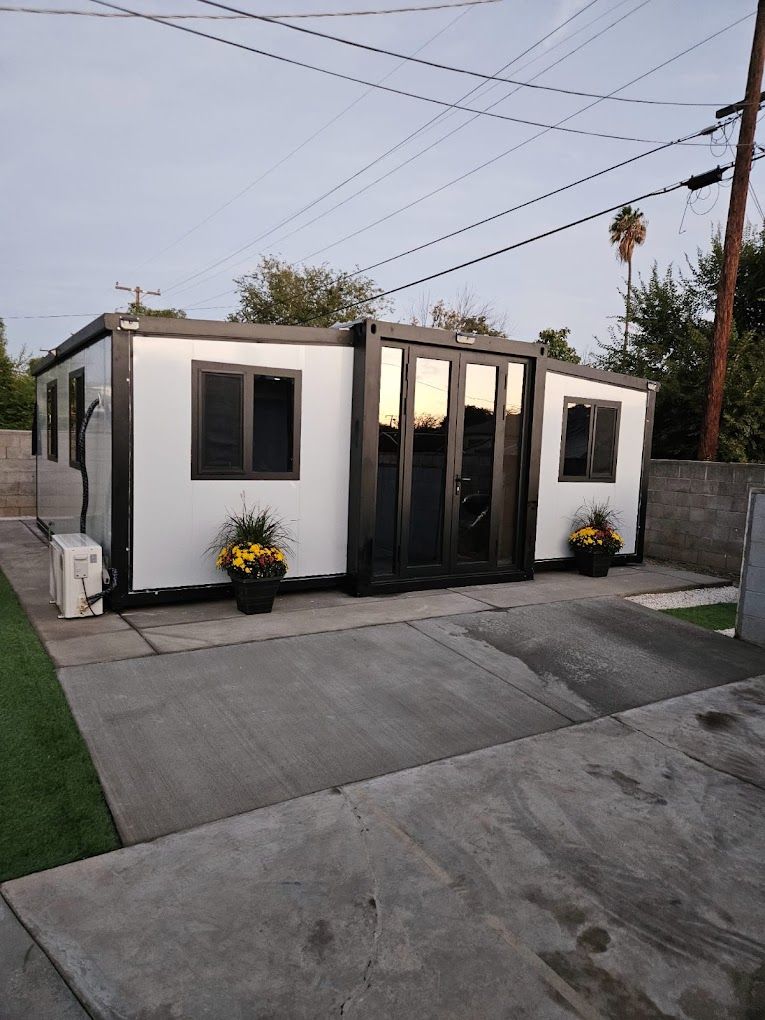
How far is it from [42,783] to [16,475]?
8.47 meters

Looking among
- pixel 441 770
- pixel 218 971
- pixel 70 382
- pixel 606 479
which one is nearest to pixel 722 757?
pixel 441 770

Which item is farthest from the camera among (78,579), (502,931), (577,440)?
(577,440)

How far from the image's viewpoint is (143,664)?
3.88 m

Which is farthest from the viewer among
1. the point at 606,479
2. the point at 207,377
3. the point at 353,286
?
the point at 353,286

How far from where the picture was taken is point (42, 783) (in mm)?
2584

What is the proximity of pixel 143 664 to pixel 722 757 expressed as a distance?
3.07 meters

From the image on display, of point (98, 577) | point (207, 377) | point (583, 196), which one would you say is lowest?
point (98, 577)

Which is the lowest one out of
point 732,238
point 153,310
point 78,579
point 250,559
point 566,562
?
point 566,562

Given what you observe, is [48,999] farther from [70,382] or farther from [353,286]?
[353,286]

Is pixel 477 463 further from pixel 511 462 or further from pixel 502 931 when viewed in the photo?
pixel 502 931

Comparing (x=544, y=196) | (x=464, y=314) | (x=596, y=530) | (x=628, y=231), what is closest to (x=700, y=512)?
(x=596, y=530)

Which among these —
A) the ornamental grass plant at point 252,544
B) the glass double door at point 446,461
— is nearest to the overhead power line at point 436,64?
the glass double door at point 446,461

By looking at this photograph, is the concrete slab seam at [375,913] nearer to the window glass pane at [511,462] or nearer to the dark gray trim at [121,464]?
the dark gray trim at [121,464]

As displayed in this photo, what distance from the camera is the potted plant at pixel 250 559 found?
4969 millimetres
